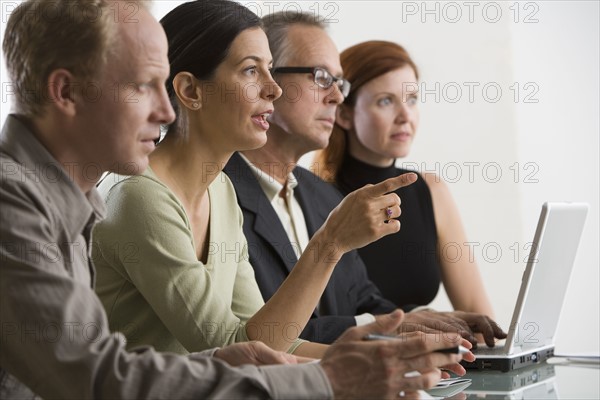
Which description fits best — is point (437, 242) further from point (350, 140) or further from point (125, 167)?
point (125, 167)

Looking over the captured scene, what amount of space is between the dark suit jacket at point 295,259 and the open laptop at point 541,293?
37 cm

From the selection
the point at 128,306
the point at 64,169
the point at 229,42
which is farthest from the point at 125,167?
the point at 229,42

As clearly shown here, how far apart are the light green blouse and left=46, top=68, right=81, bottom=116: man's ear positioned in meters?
0.45

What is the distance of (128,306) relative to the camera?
166cm

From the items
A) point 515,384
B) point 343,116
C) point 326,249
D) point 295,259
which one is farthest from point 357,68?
point 515,384

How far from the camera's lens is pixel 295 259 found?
2.23 m

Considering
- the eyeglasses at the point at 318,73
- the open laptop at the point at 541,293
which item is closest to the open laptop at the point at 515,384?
the open laptop at the point at 541,293

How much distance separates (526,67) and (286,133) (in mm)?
2364

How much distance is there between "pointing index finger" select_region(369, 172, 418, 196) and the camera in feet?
5.26

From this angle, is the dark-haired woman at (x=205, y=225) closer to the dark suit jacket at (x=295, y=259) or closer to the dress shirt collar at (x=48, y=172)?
the dark suit jacket at (x=295, y=259)

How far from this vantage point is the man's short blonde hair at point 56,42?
1176mm

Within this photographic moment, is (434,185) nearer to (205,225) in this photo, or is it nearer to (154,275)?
(205,225)

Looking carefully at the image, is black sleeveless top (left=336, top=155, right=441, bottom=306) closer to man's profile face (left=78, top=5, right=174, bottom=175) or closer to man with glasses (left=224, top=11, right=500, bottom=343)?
man with glasses (left=224, top=11, right=500, bottom=343)

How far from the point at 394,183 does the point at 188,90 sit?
1.64ft
